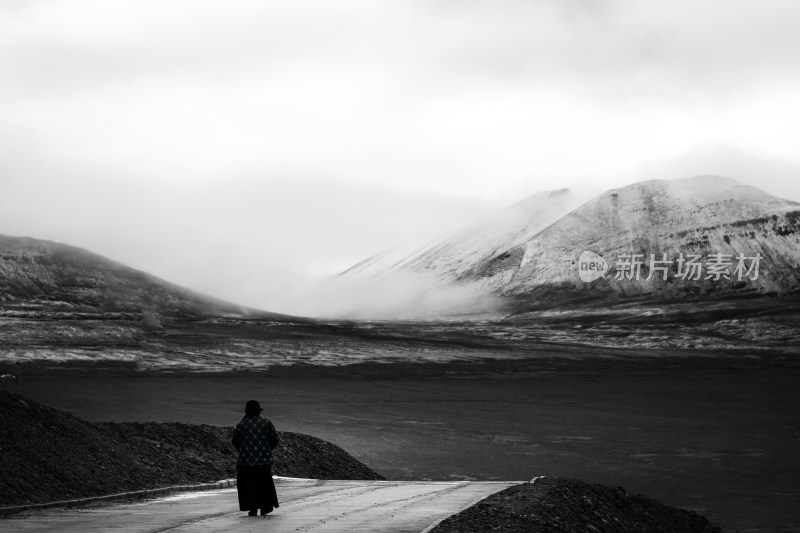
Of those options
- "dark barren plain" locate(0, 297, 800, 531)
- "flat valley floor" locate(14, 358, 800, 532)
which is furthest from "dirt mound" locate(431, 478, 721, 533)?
"flat valley floor" locate(14, 358, 800, 532)

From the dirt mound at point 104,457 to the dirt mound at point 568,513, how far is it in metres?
8.63

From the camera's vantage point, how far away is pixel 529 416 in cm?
6481

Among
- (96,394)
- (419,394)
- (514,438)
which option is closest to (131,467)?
(514,438)

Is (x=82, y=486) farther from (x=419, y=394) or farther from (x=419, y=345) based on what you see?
(x=419, y=345)

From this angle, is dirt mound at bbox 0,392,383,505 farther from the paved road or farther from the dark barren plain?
the dark barren plain

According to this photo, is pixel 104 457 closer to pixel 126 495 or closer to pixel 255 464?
pixel 126 495

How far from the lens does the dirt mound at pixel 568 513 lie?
1616 cm

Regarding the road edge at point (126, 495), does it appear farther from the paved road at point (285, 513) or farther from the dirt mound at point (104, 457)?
the dirt mound at point (104, 457)

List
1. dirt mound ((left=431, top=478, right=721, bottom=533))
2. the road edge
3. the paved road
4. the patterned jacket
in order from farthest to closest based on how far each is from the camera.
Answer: the road edge
the patterned jacket
dirt mound ((left=431, top=478, right=721, bottom=533))
the paved road

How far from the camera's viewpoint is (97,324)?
463 feet

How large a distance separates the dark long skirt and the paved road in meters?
0.22

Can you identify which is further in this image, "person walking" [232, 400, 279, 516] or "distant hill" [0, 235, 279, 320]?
"distant hill" [0, 235, 279, 320]

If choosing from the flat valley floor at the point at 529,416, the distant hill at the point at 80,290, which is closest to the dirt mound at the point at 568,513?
the flat valley floor at the point at 529,416

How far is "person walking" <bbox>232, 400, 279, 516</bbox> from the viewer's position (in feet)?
54.6
